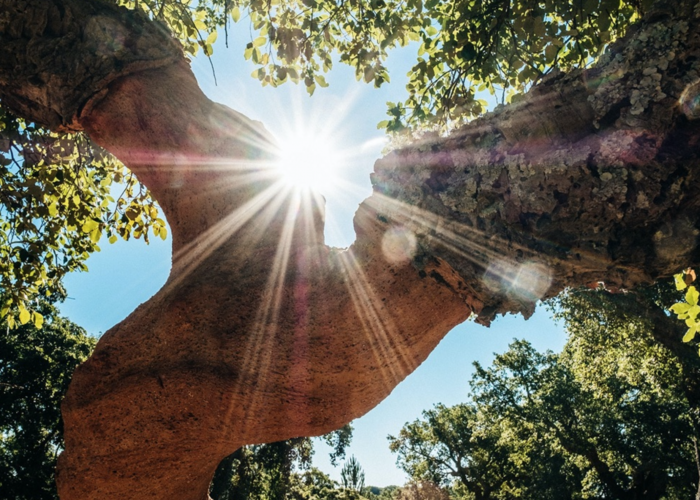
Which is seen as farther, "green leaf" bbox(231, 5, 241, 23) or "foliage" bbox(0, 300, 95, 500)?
"foliage" bbox(0, 300, 95, 500)

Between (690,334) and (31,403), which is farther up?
(31,403)

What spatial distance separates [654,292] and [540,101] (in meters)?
14.3

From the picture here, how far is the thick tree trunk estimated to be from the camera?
1595 millimetres

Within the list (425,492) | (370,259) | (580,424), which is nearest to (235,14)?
(370,259)

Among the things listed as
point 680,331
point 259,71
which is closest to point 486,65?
point 259,71

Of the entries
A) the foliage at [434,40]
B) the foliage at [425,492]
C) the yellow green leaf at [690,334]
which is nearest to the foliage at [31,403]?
the foliage at [434,40]

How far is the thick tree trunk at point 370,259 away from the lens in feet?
5.23

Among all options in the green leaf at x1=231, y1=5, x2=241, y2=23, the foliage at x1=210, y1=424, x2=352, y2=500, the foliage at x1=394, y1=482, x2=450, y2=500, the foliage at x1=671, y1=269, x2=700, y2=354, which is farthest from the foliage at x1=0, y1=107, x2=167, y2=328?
the foliage at x1=394, y1=482, x2=450, y2=500

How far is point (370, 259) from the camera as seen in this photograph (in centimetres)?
192

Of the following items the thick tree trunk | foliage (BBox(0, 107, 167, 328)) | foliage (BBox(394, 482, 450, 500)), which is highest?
foliage (BBox(394, 482, 450, 500))

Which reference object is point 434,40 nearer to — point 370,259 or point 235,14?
point 235,14

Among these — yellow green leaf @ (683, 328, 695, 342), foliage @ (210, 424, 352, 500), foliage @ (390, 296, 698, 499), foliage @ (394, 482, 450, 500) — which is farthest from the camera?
foliage @ (394, 482, 450, 500)

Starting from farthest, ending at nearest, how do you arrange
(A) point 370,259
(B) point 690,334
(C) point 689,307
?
(B) point 690,334 → (C) point 689,307 → (A) point 370,259

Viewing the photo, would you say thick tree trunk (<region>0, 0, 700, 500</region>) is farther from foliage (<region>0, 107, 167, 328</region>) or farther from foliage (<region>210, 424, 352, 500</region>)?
foliage (<region>210, 424, 352, 500</region>)
